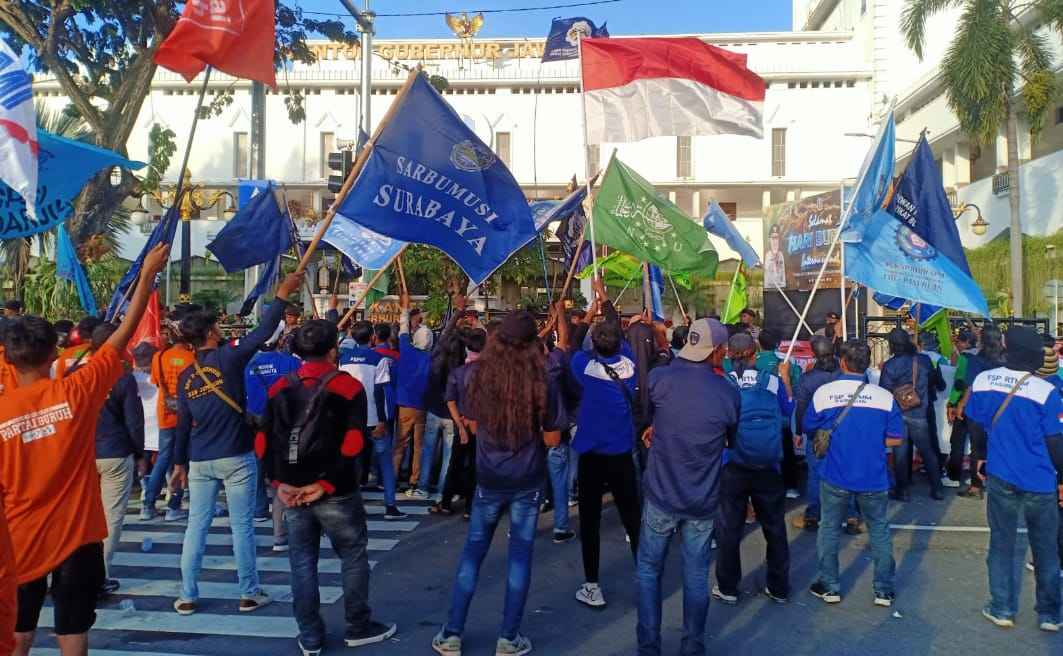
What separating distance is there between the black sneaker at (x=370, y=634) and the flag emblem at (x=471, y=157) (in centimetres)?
358

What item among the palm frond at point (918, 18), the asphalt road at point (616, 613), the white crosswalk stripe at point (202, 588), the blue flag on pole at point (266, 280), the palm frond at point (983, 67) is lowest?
the asphalt road at point (616, 613)

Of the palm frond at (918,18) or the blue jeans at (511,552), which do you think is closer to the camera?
the blue jeans at (511,552)

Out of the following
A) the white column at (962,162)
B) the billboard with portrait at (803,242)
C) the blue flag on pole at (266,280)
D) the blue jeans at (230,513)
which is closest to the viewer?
the blue jeans at (230,513)

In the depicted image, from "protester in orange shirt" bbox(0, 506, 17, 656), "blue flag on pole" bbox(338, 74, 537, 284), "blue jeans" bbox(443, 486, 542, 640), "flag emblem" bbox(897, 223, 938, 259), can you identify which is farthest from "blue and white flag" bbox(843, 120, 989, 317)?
"protester in orange shirt" bbox(0, 506, 17, 656)

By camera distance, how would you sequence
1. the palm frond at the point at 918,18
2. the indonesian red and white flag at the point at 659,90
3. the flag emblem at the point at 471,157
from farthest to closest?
the palm frond at the point at 918,18, the indonesian red and white flag at the point at 659,90, the flag emblem at the point at 471,157

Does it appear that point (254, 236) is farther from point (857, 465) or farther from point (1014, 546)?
point (1014, 546)

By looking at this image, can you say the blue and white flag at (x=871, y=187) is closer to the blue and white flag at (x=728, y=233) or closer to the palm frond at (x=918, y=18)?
the blue and white flag at (x=728, y=233)

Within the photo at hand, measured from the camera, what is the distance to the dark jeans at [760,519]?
5.86 metres

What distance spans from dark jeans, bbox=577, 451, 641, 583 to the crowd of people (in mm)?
15

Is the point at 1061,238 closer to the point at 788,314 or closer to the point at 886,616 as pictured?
the point at 788,314

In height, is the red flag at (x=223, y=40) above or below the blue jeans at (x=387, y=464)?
above

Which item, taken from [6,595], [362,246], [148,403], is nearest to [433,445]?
[362,246]

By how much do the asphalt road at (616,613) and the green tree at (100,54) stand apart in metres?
9.51

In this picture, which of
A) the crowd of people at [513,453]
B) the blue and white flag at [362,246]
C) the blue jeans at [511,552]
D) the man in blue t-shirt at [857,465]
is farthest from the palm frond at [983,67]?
the blue jeans at [511,552]
